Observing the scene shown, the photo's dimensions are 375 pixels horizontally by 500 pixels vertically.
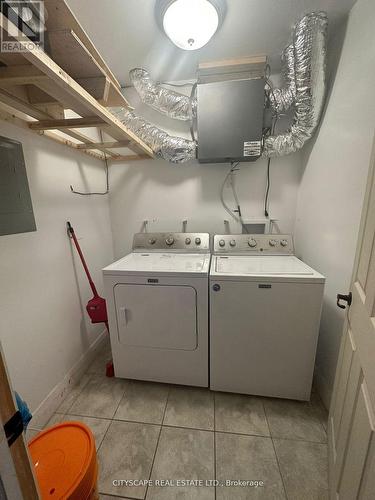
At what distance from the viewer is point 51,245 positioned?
5.37ft

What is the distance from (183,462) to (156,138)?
252 cm

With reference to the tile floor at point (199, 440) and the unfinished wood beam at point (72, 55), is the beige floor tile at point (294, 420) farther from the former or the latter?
the unfinished wood beam at point (72, 55)

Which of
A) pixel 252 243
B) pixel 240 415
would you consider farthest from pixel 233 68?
pixel 240 415

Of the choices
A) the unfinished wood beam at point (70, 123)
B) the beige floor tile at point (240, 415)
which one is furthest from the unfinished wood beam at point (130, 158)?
the beige floor tile at point (240, 415)

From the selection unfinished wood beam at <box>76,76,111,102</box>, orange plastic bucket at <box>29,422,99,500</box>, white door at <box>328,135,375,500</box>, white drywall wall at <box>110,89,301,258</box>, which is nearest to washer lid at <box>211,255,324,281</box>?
white door at <box>328,135,375,500</box>

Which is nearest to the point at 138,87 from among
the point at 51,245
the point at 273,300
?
the point at 51,245

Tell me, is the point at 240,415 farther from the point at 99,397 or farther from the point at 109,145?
Result: the point at 109,145

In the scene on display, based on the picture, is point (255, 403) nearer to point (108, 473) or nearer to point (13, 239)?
point (108, 473)

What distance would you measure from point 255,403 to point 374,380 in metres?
1.19

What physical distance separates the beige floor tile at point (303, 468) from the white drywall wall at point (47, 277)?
1.68 meters

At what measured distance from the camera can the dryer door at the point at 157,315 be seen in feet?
5.11

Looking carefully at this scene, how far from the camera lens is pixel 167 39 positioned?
5.10 feet

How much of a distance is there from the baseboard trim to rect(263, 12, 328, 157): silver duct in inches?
105

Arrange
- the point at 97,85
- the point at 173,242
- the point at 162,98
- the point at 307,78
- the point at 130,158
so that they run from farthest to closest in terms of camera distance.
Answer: the point at 130,158 → the point at 173,242 → the point at 162,98 → the point at 307,78 → the point at 97,85
